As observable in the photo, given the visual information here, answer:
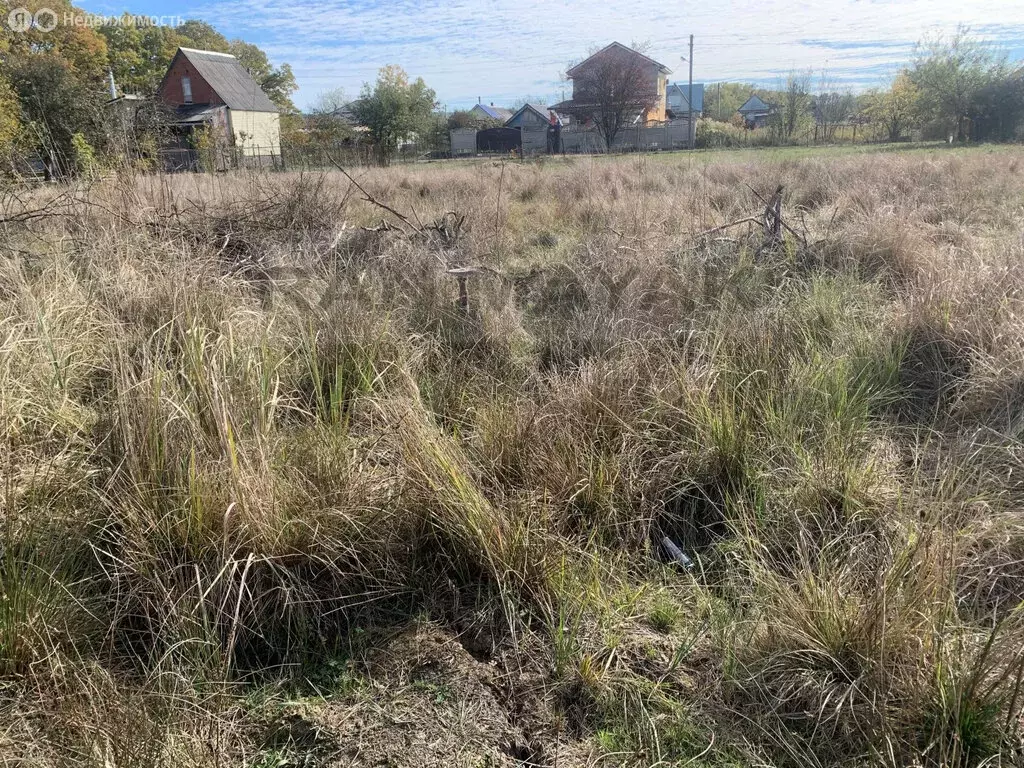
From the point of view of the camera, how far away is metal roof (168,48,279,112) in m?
36.8

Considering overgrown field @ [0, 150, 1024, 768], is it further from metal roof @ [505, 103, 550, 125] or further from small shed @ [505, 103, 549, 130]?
metal roof @ [505, 103, 550, 125]

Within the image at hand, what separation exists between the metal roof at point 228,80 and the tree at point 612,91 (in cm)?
1851

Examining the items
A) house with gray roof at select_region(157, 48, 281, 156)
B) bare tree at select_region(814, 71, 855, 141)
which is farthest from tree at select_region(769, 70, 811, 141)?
house with gray roof at select_region(157, 48, 281, 156)

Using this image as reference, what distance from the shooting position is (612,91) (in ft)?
119

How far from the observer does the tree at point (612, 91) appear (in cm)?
3619

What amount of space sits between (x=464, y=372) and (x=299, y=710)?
2.16 m

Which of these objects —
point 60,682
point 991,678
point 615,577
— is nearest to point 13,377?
point 60,682

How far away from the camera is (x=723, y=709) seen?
1.72 m

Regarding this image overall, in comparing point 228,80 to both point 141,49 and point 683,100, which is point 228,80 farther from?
point 683,100

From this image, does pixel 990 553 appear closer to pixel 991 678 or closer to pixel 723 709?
pixel 991 678

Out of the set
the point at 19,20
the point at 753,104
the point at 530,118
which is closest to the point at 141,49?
the point at 19,20

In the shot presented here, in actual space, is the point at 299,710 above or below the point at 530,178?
below

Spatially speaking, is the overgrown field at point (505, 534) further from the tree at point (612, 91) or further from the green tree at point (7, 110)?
the tree at point (612, 91)

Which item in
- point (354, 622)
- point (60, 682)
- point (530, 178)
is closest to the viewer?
point (60, 682)
